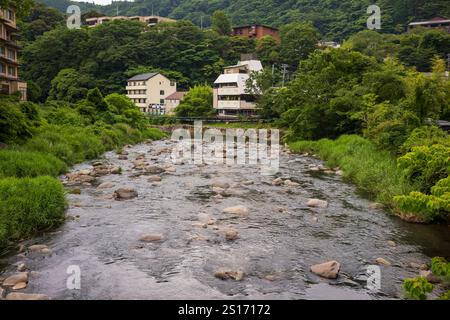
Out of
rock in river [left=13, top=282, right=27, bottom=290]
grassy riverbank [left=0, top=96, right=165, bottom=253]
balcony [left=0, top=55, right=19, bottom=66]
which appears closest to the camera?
rock in river [left=13, top=282, right=27, bottom=290]

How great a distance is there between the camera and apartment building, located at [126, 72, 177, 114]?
6353cm

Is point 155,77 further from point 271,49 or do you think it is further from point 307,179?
point 307,179

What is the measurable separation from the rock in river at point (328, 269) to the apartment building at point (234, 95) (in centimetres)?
4532

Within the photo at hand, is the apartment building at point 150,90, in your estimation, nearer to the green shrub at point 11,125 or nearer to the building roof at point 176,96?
the building roof at point 176,96

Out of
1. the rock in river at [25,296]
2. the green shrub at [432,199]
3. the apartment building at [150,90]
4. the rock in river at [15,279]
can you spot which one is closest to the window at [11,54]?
the apartment building at [150,90]

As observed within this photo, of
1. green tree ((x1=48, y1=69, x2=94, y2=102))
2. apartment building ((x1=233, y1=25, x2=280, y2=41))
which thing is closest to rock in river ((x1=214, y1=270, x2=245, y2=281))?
green tree ((x1=48, y1=69, x2=94, y2=102))

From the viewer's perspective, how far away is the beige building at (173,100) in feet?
206

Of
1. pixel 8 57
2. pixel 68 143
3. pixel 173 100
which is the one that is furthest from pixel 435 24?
pixel 68 143

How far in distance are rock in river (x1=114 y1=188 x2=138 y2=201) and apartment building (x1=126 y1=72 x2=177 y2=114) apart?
1899 inches

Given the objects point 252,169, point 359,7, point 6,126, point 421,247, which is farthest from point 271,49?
point 421,247

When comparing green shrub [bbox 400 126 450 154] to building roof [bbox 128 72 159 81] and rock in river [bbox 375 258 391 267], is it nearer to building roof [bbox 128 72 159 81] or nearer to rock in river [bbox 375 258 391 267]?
rock in river [bbox 375 258 391 267]

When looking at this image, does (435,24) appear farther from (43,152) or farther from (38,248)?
(38,248)

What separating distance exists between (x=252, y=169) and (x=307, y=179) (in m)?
3.99

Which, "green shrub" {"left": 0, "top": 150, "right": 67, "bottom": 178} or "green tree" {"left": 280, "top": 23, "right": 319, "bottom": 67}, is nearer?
"green shrub" {"left": 0, "top": 150, "right": 67, "bottom": 178}
